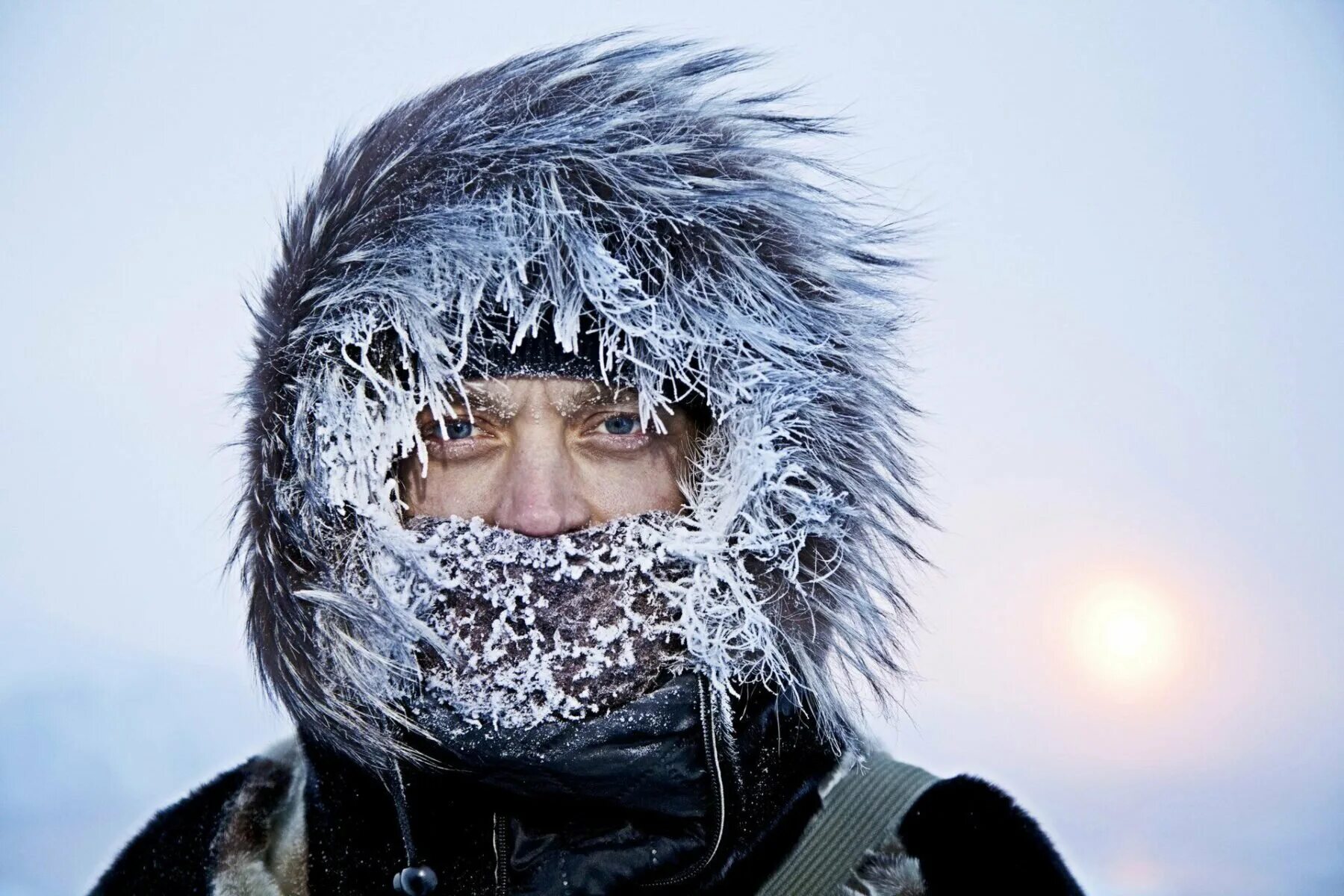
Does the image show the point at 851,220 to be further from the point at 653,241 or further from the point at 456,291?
the point at 456,291

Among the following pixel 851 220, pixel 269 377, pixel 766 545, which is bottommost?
pixel 766 545

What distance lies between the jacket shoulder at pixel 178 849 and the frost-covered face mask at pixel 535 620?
0.48 m

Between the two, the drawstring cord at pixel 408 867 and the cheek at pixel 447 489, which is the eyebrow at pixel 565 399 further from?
the drawstring cord at pixel 408 867

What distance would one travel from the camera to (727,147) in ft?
5.01

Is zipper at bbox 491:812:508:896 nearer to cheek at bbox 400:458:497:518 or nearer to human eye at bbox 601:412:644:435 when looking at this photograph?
cheek at bbox 400:458:497:518

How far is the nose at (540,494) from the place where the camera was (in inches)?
56.2

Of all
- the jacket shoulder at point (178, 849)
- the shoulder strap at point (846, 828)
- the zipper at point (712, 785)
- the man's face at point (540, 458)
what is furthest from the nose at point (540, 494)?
the jacket shoulder at point (178, 849)

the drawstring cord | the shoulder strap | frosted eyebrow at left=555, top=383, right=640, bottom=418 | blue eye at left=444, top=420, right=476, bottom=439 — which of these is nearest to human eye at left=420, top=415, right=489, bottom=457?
blue eye at left=444, top=420, right=476, bottom=439

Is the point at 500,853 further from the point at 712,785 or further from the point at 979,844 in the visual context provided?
the point at 979,844

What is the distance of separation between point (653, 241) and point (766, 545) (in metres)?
0.41

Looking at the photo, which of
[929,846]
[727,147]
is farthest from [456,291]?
[929,846]

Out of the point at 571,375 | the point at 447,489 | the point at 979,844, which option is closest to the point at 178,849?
the point at 447,489

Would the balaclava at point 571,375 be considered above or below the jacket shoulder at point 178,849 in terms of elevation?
above

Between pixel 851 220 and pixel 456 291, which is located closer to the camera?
pixel 456 291
